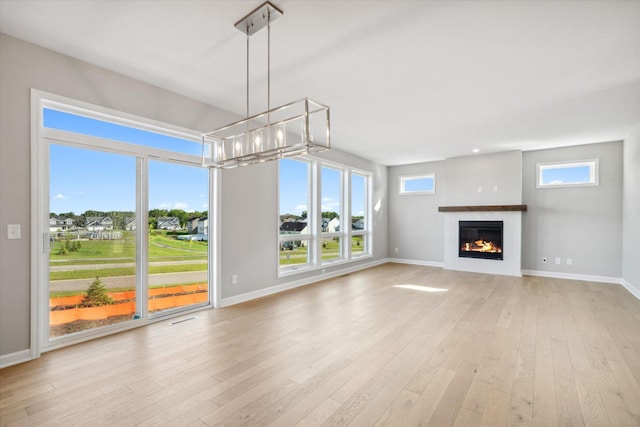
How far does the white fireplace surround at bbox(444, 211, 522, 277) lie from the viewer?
645 cm

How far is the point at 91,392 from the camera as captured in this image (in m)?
2.15

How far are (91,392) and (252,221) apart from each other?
2.81 metres

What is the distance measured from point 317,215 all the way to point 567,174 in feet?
17.2

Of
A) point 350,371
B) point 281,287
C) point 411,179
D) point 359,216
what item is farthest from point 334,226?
point 350,371

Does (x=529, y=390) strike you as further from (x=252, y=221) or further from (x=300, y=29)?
(x=252, y=221)

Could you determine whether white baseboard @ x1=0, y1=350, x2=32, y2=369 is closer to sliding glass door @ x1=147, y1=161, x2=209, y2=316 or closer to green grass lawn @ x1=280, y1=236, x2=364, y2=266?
sliding glass door @ x1=147, y1=161, x2=209, y2=316

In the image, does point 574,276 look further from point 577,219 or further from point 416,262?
point 416,262

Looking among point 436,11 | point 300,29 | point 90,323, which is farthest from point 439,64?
point 90,323

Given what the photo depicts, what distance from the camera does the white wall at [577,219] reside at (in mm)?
5750

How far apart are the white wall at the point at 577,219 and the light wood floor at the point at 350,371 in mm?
2071

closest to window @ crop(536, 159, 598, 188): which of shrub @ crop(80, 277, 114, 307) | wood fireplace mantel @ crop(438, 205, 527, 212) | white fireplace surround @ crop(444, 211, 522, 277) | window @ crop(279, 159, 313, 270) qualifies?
wood fireplace mantel @ crop(438, 205, 527, 212)

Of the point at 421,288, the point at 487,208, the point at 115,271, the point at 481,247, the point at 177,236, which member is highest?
the point at 487,208

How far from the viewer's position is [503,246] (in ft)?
21.6

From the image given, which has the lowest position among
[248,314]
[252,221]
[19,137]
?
[248,314]
